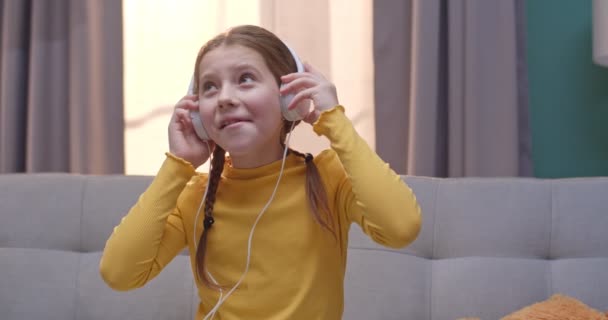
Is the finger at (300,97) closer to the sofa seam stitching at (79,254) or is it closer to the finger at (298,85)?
the finger at (298,85)

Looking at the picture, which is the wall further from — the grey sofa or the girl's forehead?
the girl's forehead

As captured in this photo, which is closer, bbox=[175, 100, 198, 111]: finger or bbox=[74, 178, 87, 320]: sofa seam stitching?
bbox=[175, 100, 198, 111]: finger

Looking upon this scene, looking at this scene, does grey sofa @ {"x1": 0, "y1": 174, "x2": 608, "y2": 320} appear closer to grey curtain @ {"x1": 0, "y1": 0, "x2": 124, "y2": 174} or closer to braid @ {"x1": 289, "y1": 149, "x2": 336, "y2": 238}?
grey curtain @ {"x1": 0, "y1": 0, "x2": 124, "y2": 174}

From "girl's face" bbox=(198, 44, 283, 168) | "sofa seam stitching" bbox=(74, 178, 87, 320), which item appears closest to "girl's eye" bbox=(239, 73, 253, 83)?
"girl's face" bbox=(198, 44, 283, 168)

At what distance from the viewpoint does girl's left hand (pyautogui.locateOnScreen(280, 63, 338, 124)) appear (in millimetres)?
1069

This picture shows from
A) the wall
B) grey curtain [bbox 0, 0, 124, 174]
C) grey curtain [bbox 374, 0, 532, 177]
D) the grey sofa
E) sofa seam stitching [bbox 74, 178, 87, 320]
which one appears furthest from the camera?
grey curtain [bbox 0, 0, 124, 174]

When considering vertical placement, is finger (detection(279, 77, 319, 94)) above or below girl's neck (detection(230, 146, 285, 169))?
above

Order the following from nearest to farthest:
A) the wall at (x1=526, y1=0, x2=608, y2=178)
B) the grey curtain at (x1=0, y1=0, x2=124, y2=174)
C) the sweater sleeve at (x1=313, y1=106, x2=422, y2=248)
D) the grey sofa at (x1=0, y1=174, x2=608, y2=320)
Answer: the sweater sleeve at (x1=313, y1=106, x2=422, y2=248), the grey sofa at (x1=0, y1=174, x2=608, y2=320), the wall at (x1=526, y1=0, x2=608, y2=178), the grey curtain at (x1=0, y1=0, x2=124, y2=174)

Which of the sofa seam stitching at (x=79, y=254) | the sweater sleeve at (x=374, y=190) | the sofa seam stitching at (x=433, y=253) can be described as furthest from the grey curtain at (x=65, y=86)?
the sweater sleeve at (x=374, y=190)

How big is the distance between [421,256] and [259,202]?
661 millimetres

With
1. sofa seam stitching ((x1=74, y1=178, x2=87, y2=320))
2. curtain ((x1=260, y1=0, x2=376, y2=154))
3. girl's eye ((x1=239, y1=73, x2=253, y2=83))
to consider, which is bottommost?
sofa seam stitching ((x1=74, y1=178, x2=87, y2=320))

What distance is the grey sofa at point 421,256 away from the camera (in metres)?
1.57

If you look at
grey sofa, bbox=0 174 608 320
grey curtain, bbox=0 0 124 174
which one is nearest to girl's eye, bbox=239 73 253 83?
grey sofa, bbox=0 174 608 320

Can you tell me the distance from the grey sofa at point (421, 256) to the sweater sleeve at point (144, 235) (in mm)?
588
